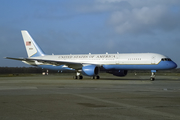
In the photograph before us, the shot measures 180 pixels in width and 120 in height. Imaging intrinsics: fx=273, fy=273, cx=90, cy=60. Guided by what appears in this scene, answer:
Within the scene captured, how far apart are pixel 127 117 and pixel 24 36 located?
3932 centimetres

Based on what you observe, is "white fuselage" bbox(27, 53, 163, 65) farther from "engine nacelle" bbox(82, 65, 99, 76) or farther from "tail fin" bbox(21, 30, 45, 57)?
"tail fin" bbox(21, 30, 45, 57)

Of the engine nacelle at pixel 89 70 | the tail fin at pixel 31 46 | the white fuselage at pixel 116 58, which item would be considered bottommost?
the engine nacelle at pixel 89 70

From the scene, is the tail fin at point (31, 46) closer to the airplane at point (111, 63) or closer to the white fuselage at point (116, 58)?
the airplane at point (111, 63)

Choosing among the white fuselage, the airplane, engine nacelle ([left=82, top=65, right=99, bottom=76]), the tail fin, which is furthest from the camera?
the tail fin

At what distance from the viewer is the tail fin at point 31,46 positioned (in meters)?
44.9

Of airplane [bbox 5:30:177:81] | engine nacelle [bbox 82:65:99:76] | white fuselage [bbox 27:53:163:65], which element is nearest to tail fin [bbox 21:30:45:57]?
airplane [bbox 5:30:177:81]

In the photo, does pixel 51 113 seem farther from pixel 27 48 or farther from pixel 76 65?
pixel 27 48

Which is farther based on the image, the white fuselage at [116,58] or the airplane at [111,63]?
the white fuselage at [116,58]

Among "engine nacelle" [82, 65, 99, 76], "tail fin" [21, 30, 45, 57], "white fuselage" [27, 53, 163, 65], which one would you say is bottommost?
"engine nacelle" [82, 65, 99, 76]

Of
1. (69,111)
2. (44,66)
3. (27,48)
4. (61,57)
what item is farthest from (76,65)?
(69,111)

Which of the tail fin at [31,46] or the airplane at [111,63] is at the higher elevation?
the tail fin at [31,46]

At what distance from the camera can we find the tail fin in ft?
147

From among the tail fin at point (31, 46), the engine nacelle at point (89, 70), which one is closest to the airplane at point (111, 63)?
the engine nacelle at point (89, 70)

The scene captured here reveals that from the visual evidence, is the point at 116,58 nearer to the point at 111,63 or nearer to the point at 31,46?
the point at 111,63
